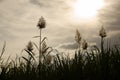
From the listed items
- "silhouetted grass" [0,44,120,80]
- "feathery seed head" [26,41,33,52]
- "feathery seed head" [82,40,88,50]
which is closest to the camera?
"silhouetted grass" [0,44,120,80]

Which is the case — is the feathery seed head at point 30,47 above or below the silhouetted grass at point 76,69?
above

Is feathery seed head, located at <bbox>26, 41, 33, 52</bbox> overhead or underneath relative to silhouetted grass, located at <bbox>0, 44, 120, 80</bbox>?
overhead

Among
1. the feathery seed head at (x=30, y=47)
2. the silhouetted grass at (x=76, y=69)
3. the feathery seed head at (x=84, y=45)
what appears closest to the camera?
the silhouetted grass at (x=76, y=69)

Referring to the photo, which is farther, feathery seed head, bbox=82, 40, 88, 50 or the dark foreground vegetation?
feathery seed head, bbox=82, 40, 88, 50

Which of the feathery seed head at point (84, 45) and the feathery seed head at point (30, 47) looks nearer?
the feathery seed head at point (84, 45)

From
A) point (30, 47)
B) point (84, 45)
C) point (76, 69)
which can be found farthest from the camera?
point (30, 47)

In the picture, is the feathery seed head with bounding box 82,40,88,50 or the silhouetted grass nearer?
the silhouetted grass

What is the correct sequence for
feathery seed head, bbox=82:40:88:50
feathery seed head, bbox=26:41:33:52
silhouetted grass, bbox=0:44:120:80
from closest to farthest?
silhouetted grass, bbox=0:44:120:80
feathery seed head, bbox=82:40:88:50
feathery seed head, bbox=26:41:33:52

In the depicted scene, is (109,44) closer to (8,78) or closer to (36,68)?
(36,68)

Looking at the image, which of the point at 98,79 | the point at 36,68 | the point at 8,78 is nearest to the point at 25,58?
the point at 36,68

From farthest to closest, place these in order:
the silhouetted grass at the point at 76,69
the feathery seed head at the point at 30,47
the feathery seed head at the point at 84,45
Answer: the feathery seed head at the point at 30,47
the feathery seed head at the point at 84,45
the silhouetted grass at the point at 76,69

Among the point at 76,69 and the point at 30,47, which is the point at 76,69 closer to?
the point at 76,69

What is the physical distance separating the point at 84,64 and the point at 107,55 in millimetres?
587

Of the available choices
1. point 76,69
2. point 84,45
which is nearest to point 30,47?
point 84,45
